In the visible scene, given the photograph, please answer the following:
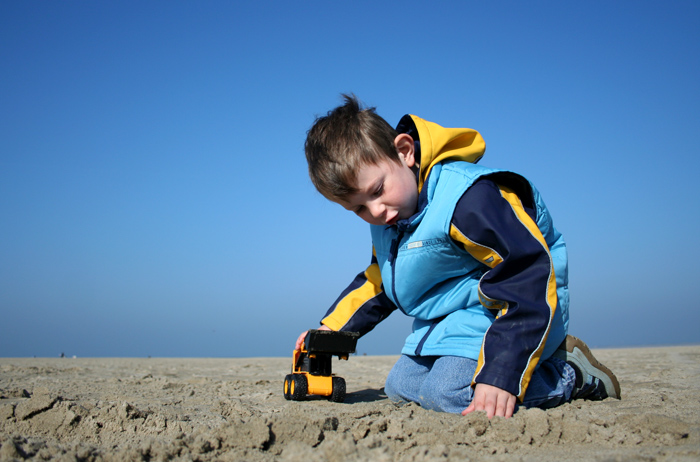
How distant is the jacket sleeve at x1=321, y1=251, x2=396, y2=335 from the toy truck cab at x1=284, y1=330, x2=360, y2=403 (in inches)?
10.7

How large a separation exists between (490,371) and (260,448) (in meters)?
0.88

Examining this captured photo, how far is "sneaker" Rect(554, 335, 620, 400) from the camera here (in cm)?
235

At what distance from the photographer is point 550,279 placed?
75.5 inches

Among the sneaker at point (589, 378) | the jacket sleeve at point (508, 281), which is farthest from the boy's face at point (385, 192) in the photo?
the sneaker at point (589, 378)

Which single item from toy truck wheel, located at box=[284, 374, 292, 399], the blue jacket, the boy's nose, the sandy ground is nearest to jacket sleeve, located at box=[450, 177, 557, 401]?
the blue jacket

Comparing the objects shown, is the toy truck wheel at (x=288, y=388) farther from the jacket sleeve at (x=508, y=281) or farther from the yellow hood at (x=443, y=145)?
the yellow hood at (x=443, y=145)

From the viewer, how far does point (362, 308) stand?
2.84 meters

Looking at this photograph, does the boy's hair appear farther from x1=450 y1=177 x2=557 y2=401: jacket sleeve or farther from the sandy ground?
the sandy ground

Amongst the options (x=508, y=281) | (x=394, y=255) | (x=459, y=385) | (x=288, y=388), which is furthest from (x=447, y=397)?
(x=288, y=388)

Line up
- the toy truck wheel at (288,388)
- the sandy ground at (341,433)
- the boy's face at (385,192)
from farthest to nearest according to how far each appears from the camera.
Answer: the toy truck wheel at (288,388) → the boy's face at (385,192) → the sandy ground at (341,433)

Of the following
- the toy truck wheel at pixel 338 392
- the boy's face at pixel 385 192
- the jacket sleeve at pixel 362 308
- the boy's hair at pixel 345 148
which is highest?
the boy's hair at pixel 345 148

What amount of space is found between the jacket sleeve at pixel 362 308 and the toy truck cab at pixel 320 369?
0.27 metres

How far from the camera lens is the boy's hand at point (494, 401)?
5.84 ft

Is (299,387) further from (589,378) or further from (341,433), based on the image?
(589,378)
